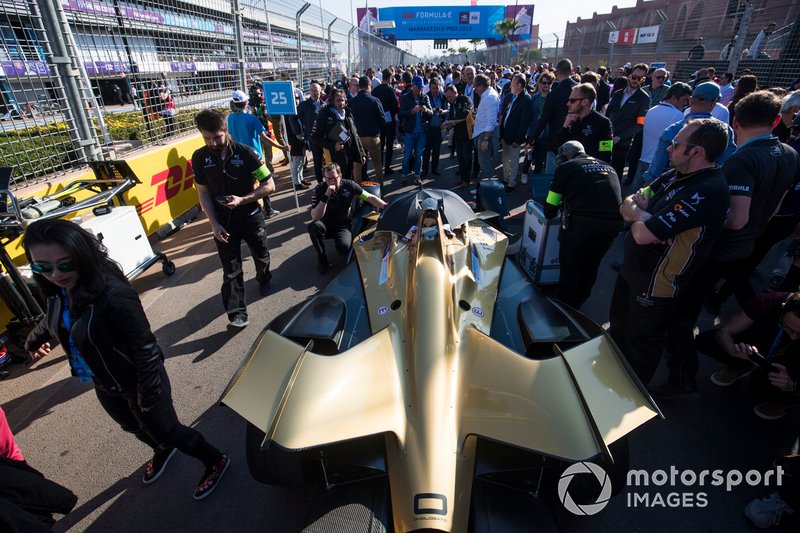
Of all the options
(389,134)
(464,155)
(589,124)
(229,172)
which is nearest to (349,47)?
(389,134)

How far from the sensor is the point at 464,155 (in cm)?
731

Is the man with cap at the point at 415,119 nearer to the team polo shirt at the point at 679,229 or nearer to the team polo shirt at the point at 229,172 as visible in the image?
the team polo shirt at the point at 229,172

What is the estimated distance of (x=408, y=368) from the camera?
206 cm

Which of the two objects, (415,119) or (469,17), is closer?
(415,119)

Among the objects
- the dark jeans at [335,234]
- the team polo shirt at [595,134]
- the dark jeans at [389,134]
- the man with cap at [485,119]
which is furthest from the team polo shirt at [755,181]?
the dark jeans at [389,134]

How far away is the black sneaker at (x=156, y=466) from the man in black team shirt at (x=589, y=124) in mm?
4833

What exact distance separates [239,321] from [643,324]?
11.2 ft

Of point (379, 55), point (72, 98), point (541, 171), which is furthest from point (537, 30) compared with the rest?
point (72, 98)

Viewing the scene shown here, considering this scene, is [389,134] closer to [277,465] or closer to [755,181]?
[755,181]

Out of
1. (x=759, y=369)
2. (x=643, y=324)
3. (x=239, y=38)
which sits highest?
(x=239, y=38)

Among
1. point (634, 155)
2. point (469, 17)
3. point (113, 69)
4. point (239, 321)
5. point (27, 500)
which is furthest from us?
point (469, 17)

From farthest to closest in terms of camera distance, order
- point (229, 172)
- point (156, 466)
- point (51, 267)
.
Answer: point (229, 172)
point (156, 466)
point (51, 267)

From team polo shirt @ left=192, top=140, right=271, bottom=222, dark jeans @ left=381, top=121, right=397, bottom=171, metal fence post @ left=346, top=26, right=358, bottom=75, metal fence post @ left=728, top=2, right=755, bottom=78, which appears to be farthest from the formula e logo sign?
team polo shirt @ left=192, top=140, right=271, bottom=222

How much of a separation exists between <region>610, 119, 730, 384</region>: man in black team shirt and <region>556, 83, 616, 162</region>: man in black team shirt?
190 centimetres
